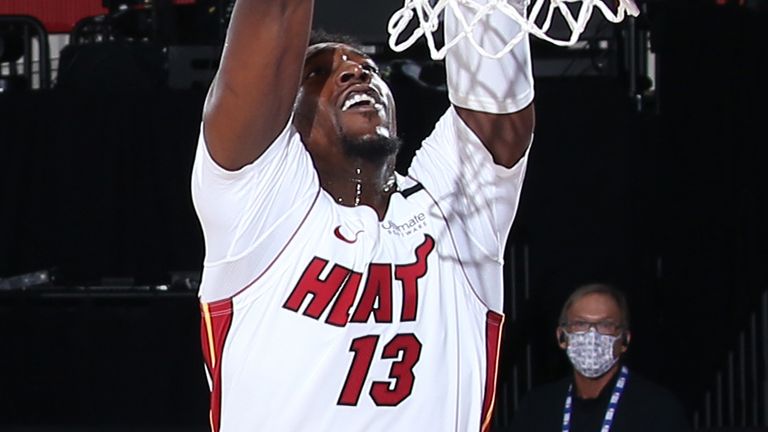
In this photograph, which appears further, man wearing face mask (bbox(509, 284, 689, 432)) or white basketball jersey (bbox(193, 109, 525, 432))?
man wearing face mask (bbox(509, 284, 689, 432))

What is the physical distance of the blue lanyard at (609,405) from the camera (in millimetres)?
4371

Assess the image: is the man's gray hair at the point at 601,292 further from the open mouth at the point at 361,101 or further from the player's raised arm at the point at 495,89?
the open mouth at the point at 361,101

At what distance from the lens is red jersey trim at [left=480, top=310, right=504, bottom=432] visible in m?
2.60

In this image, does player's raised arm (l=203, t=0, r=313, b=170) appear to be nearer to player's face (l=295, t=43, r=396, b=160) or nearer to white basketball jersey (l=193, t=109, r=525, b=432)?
A: white basketball jersey (l=193, t=109, r=525, b=432)

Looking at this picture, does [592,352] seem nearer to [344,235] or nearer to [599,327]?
[599,327]

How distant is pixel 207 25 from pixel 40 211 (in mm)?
1520

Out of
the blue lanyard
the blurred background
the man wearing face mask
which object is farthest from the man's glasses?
the blurred background

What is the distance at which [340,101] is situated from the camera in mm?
2602

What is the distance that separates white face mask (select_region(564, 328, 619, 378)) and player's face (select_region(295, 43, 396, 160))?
203 cm

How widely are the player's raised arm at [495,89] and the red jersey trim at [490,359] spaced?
28cm

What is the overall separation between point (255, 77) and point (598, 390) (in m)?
2.46

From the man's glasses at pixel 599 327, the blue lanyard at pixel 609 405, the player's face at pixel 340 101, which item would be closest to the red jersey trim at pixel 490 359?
the player's face at pixel 340 101

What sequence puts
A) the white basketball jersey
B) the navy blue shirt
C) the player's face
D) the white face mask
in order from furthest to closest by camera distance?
1. the white face mask
2. the navy blue shirt
3. the player's face
4. the white basketball jersey

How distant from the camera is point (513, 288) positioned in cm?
533
